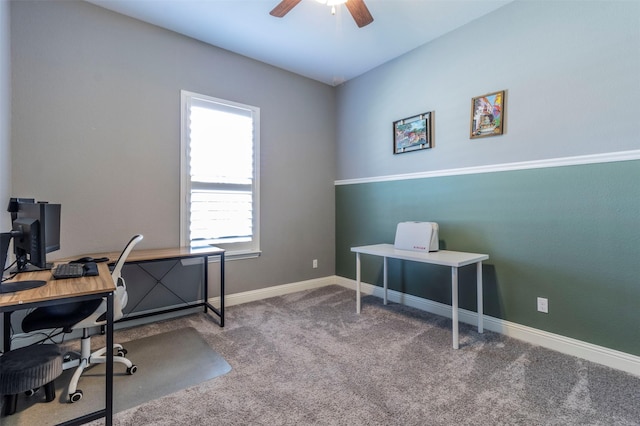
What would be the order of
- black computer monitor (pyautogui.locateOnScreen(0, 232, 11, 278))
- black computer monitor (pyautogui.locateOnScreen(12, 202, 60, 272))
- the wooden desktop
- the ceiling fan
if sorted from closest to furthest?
1. the wooden desktop
2. black computer monitor (pyautogui.locateOnScreen(0, 232, 11, 278))
3. black computer monitor (pyautogui.locateOnScreen(12, 202, 60, 272))
4. the ceiling fan

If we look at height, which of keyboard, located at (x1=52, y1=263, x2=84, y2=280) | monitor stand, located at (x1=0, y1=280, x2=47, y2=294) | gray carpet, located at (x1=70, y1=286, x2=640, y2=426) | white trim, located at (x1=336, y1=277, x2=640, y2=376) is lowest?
gray carpet, located at (x1=70, y1=286, x2=640, y2=426)

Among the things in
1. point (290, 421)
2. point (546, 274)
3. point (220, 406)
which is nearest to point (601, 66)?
point (546, 274)

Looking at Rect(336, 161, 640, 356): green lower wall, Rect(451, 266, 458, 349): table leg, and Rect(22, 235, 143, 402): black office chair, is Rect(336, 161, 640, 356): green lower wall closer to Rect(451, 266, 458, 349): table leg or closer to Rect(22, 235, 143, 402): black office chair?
Rect(451, 266, 458, 349): table leg

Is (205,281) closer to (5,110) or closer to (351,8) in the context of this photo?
(5,110)

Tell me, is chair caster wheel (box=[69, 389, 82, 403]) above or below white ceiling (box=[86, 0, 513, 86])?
below

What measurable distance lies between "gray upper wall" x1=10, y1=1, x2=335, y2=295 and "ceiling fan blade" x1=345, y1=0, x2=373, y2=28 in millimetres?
1671

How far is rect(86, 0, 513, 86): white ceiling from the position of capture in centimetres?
264

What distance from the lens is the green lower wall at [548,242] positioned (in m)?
2.11

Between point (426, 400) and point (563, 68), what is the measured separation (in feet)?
8.65

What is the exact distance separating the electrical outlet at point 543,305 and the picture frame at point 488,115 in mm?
1457

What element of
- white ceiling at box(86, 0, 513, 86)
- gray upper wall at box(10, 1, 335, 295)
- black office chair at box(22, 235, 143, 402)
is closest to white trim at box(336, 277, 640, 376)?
gray upper wall at box(10, 1, 335, 295)

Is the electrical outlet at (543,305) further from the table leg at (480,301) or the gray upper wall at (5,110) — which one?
the gray upper wall at (5,110)

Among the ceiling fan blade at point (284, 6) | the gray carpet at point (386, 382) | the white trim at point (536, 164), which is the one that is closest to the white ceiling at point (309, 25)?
the ceiling fan blade at point (284, 6)

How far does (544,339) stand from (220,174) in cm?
339
